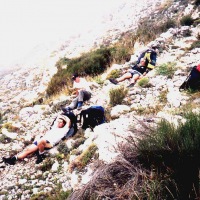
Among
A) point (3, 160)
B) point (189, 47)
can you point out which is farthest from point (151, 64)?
point (3, 160)

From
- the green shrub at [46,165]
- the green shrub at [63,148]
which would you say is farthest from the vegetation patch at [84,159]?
the green shrub at [63,148]

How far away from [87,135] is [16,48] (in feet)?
162

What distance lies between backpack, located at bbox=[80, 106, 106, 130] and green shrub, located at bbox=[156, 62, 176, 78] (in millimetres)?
2627

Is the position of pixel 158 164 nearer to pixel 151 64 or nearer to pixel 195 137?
pixel 195 137

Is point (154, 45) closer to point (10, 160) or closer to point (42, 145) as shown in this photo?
point (42, 145)

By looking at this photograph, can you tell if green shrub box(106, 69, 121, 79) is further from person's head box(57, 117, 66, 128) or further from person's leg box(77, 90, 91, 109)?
person's head box(57, 117, 66, 128)

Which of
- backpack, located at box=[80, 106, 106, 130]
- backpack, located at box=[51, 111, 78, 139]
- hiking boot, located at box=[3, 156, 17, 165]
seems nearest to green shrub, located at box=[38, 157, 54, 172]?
hiking boot, located at box=[3, 156, 17, 165]

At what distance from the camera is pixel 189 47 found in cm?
1115

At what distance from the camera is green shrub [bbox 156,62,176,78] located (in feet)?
29.6

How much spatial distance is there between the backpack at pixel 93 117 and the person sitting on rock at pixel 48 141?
0.39 m

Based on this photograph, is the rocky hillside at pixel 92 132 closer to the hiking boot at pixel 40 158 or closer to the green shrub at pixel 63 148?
the green shrub at pixel 63 148

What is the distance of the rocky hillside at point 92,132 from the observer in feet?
16.2

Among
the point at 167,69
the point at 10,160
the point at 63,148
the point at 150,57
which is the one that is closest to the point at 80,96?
the point at 167,69

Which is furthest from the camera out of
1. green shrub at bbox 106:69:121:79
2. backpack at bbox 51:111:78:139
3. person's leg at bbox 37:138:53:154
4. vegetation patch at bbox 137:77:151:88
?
green shrub at bbox 106:69:121:79
